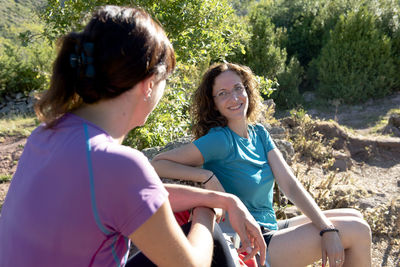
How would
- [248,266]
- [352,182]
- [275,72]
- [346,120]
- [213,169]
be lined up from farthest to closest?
[275,72] < [346,120] < [352,182] < [213,169] < [248,266]

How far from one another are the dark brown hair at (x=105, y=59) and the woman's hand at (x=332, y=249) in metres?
1.33

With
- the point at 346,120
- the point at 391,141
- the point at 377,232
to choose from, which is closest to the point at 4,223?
the point at 377,232

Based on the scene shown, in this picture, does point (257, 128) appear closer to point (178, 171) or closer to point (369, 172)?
point (178, 171)

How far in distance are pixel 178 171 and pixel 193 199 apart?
0.49 m

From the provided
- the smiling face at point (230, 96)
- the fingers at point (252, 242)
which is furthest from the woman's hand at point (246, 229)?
the smiling face at point (230, 96)

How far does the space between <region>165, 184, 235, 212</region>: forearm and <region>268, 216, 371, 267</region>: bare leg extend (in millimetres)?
619

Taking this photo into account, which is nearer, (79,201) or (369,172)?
(79,201)

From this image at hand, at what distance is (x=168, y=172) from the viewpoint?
2.02 metres

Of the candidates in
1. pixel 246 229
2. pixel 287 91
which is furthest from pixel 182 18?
pixel 287 91

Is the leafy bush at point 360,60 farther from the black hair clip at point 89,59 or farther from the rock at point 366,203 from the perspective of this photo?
the black hair clip at point 89,59

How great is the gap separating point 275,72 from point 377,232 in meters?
7.61

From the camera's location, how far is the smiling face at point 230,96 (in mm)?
2309

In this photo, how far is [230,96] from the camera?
232cm

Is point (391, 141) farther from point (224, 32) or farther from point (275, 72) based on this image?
point (275, 72)
